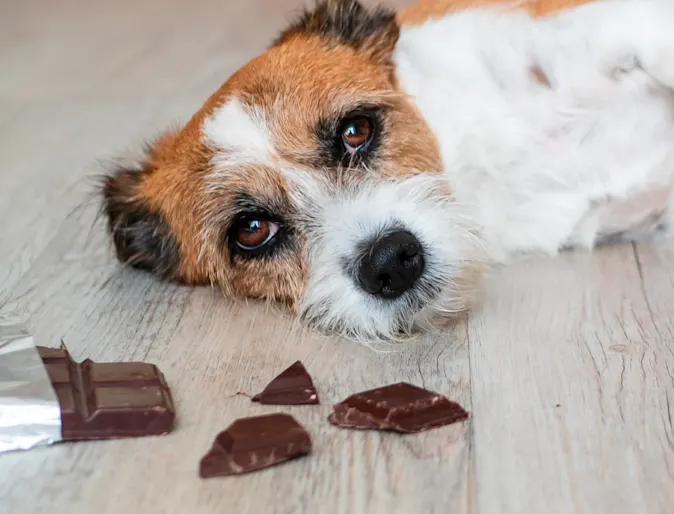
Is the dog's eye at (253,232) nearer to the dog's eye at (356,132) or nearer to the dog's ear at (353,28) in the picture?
the dog's eye at (356,132)

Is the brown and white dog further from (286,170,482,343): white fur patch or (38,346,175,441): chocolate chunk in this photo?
(38,346,175,441): chocolate chunk

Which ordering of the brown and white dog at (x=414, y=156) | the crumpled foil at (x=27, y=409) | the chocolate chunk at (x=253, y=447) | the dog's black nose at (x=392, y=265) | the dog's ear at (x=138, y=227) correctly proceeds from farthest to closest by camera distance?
the dog's ear at (x=138, y=227), the brown and white dog at (x=414, y=156), the dog's black nose at (x=392, y=265), the crumpled foil at (x=27, y=409), the chocolate chunk at (x=253, y=447)

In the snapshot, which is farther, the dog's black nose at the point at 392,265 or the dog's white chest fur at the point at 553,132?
the dog's white chest fur at the point at 553,132

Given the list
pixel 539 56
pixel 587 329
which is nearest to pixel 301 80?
pixel 539 56

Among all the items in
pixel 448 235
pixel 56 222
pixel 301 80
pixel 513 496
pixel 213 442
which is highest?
pixel 301 80

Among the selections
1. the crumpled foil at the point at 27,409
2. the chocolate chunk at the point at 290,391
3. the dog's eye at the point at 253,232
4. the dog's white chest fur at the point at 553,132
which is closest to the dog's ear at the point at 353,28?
the dog's white chest fur at the point at 553,132

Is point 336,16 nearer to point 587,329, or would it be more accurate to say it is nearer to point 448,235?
point 448,235

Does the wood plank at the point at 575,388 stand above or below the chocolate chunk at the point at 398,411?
below

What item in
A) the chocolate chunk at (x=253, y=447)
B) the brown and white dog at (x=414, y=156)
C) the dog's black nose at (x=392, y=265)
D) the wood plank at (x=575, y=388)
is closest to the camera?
the wood plank at (x=575, y=388)
